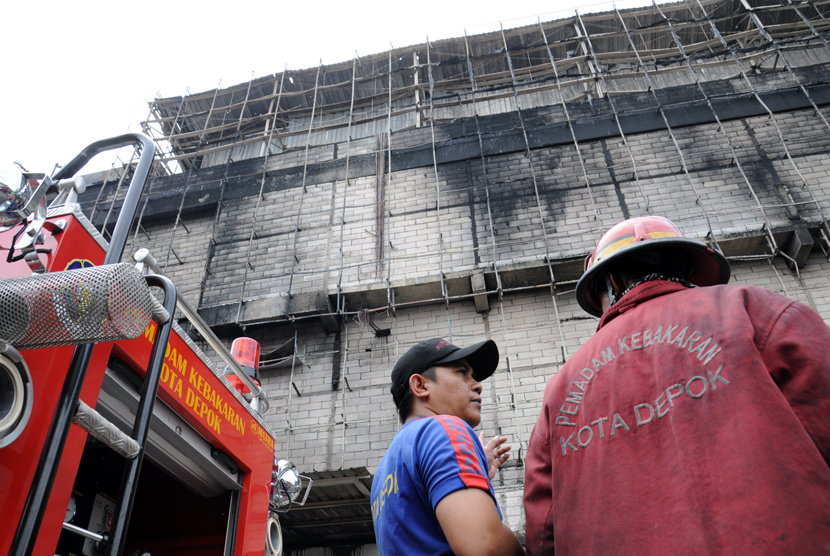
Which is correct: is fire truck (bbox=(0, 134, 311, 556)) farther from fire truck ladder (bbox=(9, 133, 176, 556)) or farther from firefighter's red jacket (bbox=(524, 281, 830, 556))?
firefighter's red jacket (bbox=(524, 281, 830, 556))

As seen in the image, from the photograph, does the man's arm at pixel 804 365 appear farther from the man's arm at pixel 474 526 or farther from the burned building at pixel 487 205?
the burned building at pixel 487 205

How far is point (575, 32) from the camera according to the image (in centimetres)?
1603

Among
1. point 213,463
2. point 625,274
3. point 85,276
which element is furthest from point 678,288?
point 213,463

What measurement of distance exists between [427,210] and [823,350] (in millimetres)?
11105

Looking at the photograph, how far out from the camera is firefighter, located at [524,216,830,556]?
109 cm

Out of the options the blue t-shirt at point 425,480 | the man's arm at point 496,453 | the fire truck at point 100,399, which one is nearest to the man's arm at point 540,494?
the blue t-shirt at point 425,480

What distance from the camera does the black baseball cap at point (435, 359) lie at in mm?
2314

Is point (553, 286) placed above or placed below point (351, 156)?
below

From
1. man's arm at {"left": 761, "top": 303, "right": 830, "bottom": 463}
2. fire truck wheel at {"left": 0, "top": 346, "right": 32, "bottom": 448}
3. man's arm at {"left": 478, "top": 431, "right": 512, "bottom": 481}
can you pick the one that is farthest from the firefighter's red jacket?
fire truck wheel at {"left": 0, "top": 346, "right": 32, "bottom": 448}

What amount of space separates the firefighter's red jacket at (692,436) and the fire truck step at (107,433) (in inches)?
49.4

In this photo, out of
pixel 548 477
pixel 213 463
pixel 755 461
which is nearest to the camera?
pixel 755 461

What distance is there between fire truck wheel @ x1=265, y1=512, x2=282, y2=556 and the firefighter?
3.17 meters

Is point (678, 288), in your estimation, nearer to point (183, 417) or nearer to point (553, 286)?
point (183, 417)

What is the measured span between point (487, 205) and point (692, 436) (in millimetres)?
10704
